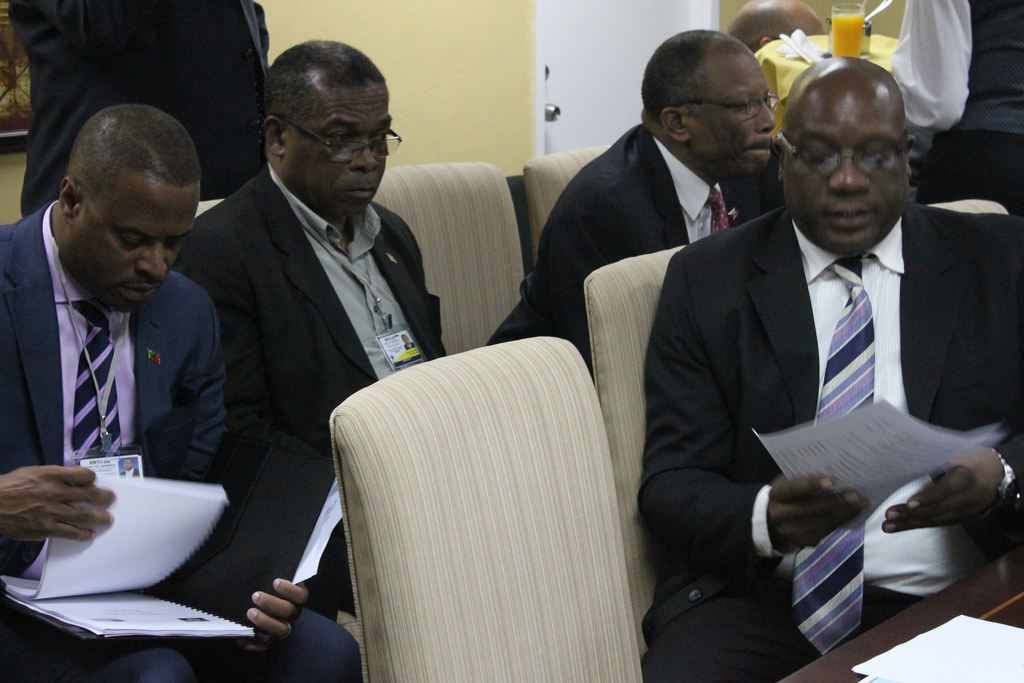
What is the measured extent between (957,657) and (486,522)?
0.56 meters

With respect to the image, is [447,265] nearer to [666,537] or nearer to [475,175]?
[475,175]

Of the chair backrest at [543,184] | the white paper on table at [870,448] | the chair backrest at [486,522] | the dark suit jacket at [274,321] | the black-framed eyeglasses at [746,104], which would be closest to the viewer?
the chair backrest at [486,522]

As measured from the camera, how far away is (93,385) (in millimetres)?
1812

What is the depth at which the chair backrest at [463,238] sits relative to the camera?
3.10m

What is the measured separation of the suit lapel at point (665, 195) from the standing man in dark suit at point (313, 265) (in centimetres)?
60

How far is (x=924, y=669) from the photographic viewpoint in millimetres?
1200

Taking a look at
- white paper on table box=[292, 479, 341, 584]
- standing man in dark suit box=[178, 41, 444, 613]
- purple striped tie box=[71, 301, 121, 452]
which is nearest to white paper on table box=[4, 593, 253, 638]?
white paper on table box=[292, 479, 341, 584]

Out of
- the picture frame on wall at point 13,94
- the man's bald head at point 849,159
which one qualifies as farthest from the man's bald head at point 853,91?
the picture frame on wall at point 13,94

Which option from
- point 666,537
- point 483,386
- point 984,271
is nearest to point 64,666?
point 483,386

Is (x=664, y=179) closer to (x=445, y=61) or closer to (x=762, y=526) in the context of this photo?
(x=762, y=526)

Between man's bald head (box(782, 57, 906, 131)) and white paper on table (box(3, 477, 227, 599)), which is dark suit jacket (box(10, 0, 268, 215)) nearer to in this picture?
white paper on table (box(3, 477, 227, 599))

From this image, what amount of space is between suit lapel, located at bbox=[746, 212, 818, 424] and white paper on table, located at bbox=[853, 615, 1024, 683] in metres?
0.59

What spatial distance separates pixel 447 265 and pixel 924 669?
6.94 feet

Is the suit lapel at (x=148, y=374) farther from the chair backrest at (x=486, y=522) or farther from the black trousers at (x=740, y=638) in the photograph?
the black trousers at (x=740, y=638)
